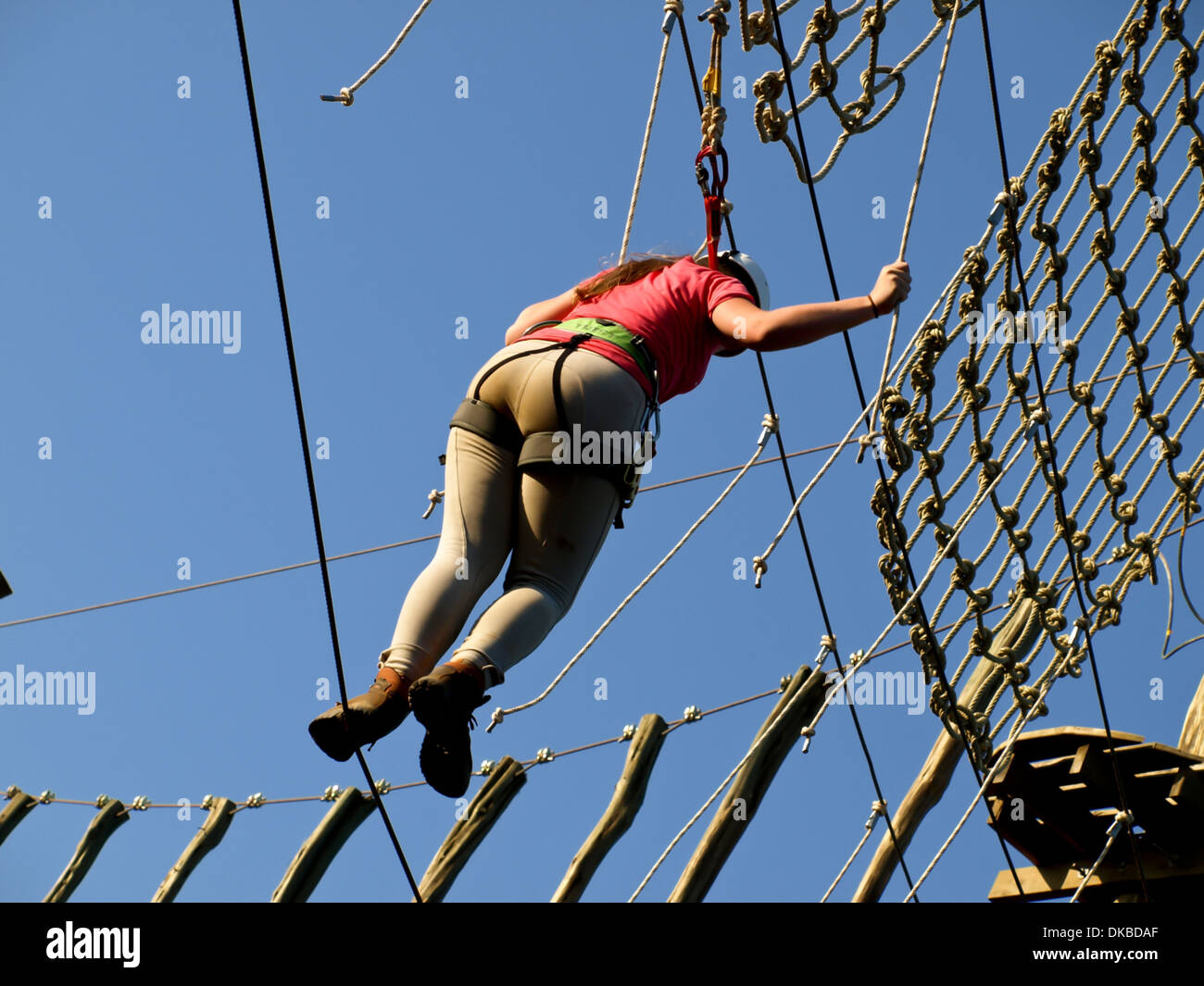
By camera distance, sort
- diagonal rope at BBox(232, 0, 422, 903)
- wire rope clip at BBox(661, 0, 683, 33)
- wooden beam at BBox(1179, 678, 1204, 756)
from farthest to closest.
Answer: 1. wooden beam at BBox(1179, 678, 1204, 756)
2. wire rope clip at BBox(661, 0, 683, 33)
3. diagonal rope at BBox(232, 0, 422, 903)

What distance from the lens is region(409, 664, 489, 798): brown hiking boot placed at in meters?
2.77

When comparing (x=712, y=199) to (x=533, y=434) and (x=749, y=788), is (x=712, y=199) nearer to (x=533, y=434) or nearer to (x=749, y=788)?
(x=533, y=434)

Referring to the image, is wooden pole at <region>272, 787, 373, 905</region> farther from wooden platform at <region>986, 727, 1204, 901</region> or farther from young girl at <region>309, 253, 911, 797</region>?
→ young girl at <region>309, 253, 911, 797</region>

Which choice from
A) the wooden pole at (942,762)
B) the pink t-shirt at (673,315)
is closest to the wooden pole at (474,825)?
the wooden pole at (942,762)

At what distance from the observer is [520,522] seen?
3057 mm

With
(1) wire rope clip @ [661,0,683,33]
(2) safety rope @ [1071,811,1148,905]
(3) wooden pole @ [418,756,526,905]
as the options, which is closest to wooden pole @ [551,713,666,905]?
(3) wooden pole @ [418,756,526,905]

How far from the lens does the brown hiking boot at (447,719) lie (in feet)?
9.08
